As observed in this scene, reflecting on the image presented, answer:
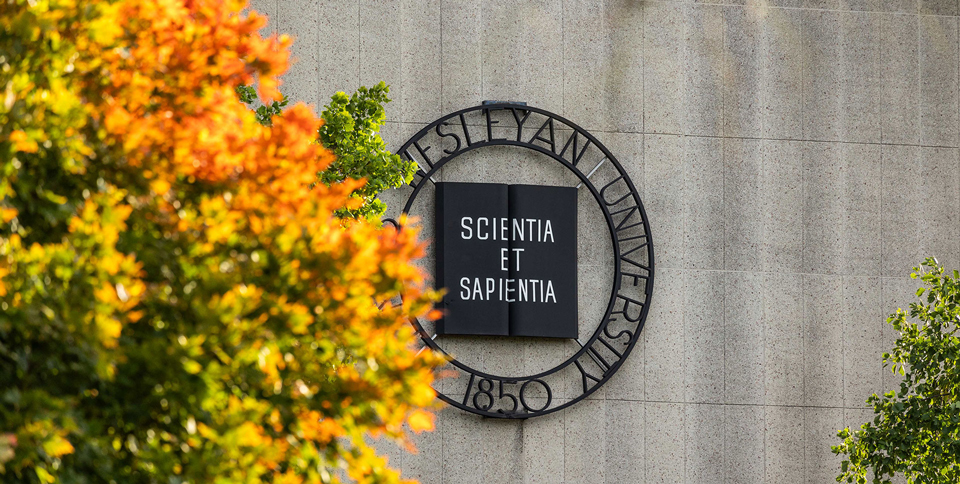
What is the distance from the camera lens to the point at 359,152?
5.82m

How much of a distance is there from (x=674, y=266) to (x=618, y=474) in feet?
4.60

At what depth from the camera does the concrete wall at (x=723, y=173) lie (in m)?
7.83

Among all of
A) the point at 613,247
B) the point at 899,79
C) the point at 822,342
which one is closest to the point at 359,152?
the point at 613,247

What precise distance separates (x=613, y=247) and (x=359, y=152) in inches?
105

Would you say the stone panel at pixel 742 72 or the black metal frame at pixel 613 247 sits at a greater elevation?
the stone panel at pixel 742 72

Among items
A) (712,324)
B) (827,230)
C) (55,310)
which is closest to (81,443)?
(55,310)

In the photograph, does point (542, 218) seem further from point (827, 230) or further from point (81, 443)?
point (81, 443)

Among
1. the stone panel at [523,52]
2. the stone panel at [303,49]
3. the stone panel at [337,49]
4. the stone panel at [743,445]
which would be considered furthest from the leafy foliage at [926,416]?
the stone panel at [303,49]

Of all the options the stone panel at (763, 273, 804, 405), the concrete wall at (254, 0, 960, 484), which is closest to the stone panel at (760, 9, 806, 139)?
the concrete wall at (254, 0, 960, 484)

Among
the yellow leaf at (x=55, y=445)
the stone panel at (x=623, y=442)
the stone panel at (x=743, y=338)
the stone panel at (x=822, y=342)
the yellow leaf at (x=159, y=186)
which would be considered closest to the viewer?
the yellow leaf at (x=55, y=445)

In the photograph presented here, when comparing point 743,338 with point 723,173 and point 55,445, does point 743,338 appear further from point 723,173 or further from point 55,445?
point 55,445

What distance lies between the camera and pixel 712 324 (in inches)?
317

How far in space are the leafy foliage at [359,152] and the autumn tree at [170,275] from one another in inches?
121

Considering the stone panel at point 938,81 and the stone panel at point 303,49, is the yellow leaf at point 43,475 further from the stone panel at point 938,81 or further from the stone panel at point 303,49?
the stone panel at point 938,81
